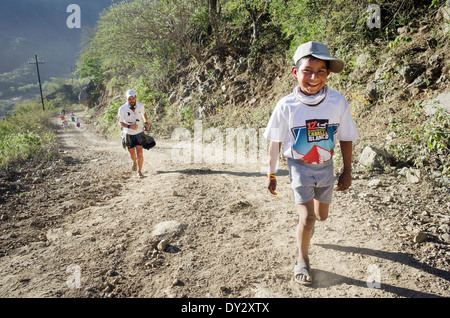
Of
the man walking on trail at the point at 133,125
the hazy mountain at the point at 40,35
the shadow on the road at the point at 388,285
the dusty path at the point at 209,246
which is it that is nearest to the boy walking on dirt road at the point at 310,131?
the shadow on the road at the point at 388,285

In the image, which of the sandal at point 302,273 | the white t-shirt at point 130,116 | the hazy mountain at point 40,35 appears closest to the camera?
the sandal at point 302,273

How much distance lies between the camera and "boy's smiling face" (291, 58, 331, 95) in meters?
1.93

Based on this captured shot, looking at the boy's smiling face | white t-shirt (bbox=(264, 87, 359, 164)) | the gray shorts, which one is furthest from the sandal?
the boy's smiling face

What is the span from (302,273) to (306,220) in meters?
0.46

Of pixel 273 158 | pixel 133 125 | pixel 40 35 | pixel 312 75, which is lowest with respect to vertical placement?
pixel 273 158

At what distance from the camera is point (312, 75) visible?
194 centimetres

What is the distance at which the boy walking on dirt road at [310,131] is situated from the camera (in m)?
1.97

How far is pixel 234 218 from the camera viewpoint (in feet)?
11.3

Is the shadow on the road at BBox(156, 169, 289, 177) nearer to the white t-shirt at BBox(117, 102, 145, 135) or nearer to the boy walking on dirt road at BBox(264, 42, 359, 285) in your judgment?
the white t-shirt at BBox(117, 102, 145, 135)

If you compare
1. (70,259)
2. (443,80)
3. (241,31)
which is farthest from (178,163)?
(241,31)

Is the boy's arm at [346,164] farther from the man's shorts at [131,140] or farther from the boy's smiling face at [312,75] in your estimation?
the man's shorts at [131,140]

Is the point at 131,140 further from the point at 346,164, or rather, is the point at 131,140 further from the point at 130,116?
the point at 346,164

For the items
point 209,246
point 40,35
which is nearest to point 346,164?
point 209,246

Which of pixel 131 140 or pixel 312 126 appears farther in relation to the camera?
pixel 131 140
